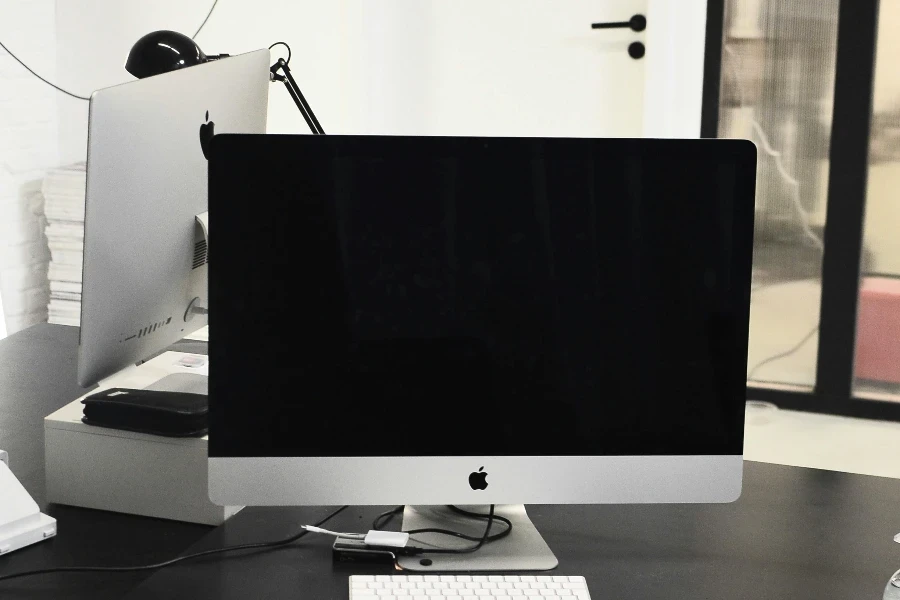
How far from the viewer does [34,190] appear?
346 centimetres

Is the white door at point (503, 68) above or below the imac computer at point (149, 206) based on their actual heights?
above

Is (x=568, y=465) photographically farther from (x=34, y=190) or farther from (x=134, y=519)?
(x=34, y=190)

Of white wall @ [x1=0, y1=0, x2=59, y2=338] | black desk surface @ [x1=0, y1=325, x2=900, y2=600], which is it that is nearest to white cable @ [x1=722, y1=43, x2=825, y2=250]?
black desk surface @ [x1=0, y1=325, x2=900, y2=600]

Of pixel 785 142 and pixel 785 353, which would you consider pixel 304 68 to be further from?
pixel 785 353

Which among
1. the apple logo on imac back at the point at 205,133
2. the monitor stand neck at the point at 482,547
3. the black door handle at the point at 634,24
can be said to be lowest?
the monitor stand neck at the point at 482,547

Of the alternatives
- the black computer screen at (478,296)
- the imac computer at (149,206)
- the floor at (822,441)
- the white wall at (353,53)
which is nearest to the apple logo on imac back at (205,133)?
the imac computer at (149,206)

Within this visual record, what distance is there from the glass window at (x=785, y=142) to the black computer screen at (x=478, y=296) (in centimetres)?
223

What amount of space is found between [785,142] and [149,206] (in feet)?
8.05

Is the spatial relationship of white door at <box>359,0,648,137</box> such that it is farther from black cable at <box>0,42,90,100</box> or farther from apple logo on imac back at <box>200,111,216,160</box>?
apple logo on imac back at <box>200,111,216,160</box>

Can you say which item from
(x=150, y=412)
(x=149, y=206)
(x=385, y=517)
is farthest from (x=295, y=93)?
(x=385, y=517)

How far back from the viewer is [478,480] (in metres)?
1.11

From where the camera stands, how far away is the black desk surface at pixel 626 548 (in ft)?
3.50

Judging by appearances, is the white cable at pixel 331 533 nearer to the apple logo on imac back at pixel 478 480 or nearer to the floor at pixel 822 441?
the apple logo on imac back at pixel 478 480

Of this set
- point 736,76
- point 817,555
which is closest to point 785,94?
point 736,76
